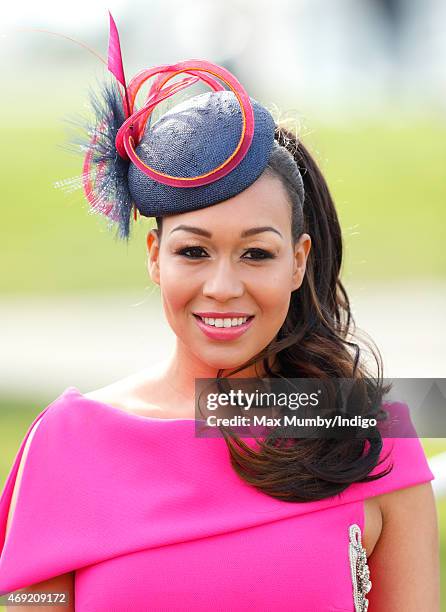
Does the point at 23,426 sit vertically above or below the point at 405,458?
above

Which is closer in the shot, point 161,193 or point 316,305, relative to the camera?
point 161,193

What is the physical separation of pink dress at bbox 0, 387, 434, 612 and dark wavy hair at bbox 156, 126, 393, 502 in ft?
0.12

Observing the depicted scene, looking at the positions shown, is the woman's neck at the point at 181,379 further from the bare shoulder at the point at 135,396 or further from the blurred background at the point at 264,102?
the blurred background at the point at 264,102

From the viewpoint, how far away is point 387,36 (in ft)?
75.4

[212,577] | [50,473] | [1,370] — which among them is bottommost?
[212,577]

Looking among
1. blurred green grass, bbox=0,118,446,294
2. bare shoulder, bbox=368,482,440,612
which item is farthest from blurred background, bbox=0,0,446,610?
bare shoulder, bbox=368,482,440,612

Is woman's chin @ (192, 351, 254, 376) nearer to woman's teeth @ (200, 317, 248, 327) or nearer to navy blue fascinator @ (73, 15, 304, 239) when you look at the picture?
woman's teeth @ (200, 317, 248, 327)

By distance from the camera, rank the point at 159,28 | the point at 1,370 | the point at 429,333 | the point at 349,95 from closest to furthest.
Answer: the point at 1,370 < the point at 429,333 < the point at 159,28 < the point at 349,95

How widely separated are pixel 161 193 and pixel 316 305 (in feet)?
1.58

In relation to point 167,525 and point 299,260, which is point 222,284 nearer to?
point 299,260

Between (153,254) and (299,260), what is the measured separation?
327 millimetres

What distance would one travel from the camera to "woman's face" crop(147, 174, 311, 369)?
264 centimetres

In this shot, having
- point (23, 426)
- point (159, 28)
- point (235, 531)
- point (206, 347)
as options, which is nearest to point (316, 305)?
point (206, 347)

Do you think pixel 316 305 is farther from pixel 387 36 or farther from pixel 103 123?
pixel 387 36
